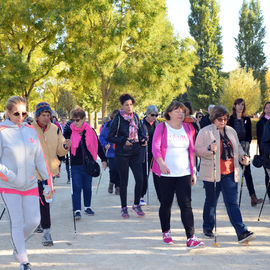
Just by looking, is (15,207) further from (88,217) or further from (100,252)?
(88,217)

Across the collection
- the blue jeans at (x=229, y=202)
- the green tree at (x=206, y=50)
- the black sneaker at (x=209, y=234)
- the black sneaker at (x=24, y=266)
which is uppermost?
the green tree at (x=206, y=50)

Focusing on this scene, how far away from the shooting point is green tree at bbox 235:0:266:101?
5619 cm

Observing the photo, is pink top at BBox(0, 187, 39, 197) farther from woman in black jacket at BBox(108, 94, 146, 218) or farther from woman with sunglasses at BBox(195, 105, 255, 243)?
woman in black jacket at BBox(108, 94, 146, 218)

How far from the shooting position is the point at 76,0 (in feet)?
81.5

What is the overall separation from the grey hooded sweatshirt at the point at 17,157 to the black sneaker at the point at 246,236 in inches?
106

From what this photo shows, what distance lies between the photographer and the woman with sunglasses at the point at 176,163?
16.4ft

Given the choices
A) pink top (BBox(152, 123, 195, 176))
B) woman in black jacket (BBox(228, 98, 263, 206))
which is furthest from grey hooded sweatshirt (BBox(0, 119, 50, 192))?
woman in black jacket (BBox(228, 98, 263, 206))

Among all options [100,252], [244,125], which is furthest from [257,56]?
[100,252]

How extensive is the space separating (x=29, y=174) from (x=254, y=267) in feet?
8.66

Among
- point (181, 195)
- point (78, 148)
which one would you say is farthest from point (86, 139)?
point (181, 195)

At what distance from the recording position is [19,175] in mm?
4117

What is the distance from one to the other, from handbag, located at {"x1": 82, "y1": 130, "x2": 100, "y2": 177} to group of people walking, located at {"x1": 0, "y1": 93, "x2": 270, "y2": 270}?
0.06 ft

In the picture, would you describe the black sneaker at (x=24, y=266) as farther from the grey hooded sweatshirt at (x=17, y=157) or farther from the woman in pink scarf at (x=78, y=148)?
the woman in pink scarf at (x=78, y=148)

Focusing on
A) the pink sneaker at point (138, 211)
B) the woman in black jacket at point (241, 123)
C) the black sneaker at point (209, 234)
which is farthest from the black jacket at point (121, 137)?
the woman in black jacket at point (241, 123)
